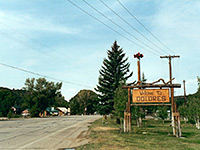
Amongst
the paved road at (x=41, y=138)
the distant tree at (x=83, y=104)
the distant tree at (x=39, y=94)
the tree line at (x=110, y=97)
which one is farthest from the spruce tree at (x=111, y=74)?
the distant tree at (x=83, y=104)

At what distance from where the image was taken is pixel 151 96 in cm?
1989

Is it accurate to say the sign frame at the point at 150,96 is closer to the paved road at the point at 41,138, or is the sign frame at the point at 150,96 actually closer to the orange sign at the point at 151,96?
the orange sign at the point at 151,96

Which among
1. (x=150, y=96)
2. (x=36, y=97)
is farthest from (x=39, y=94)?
(x=150, y=96)

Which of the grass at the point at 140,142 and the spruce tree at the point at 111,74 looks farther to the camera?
the spruce tree at the point at 111,74

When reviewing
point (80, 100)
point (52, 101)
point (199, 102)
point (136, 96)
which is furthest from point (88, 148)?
point (80, 100)

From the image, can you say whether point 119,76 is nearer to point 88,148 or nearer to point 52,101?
point 88,148

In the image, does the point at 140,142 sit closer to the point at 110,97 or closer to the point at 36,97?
the point at 110,97

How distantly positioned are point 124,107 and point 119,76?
18723mm

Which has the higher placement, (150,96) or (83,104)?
(150,96)

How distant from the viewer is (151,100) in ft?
65.0

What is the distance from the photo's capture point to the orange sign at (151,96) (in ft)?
64.4

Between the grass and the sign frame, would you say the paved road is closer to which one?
the grass

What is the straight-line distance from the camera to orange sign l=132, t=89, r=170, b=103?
64.4 ft

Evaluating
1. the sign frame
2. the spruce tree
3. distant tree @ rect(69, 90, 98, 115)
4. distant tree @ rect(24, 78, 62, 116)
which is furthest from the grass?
distant tree @ rect(69, 90, 98, 115)
